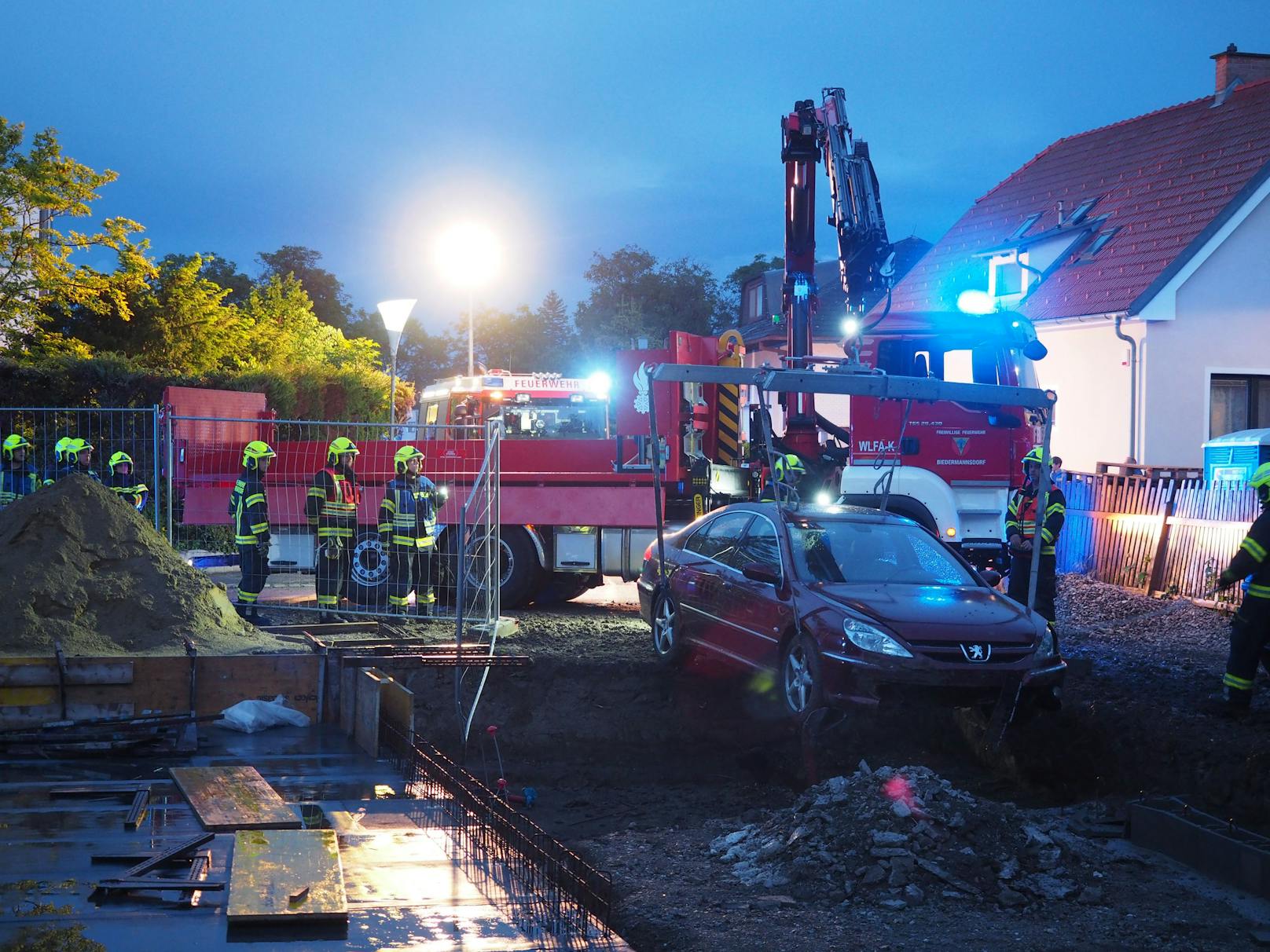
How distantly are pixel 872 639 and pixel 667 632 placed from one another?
263 cm

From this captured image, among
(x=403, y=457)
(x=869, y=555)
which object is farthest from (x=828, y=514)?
(x=403, y=457)

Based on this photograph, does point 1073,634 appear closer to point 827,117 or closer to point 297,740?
point 827,117

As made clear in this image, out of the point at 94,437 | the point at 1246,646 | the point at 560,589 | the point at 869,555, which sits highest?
the point at 94,437

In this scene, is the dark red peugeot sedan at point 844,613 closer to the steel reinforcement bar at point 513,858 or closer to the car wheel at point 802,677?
the car wheel at point 802,677

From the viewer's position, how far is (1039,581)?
12.2 m

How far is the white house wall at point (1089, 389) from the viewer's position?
22.4m

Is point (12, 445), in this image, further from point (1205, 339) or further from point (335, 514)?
point (1205, 339)

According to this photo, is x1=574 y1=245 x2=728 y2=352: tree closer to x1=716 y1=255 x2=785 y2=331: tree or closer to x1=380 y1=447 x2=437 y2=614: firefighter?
x1=716 y1=255 x2=785 y2=331: tree

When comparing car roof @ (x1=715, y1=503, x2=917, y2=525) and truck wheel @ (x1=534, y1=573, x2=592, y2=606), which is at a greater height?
car roof @ (x1=715, y1=503, x2=917, y2=525)

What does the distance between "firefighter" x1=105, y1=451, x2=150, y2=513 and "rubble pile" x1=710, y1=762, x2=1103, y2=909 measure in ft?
27.8

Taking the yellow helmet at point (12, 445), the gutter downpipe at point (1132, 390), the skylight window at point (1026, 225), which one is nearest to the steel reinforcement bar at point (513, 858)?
the yellow helmet at point (12, 445)

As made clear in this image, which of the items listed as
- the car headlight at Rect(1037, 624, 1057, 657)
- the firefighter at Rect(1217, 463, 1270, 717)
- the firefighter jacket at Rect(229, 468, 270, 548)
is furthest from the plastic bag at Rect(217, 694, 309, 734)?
the firefighter at Rect(1217, 463, 1270, 717)

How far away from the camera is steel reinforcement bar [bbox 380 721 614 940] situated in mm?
5309

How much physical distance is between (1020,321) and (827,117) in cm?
309
